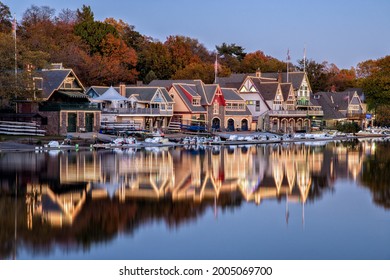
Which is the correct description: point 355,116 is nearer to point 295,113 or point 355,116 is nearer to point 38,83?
point 295,113

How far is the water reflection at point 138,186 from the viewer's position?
1053 inches

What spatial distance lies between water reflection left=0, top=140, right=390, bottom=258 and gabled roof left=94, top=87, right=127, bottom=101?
21132mm

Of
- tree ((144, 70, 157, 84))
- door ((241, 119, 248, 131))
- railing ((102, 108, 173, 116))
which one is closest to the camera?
railing ((102, 108, 173, 116))

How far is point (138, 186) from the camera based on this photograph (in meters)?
37.9

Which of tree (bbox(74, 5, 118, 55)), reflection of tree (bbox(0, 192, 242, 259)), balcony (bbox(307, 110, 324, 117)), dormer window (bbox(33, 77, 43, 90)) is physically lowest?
reflection of tree (bbox(0, 192, 242, 259))

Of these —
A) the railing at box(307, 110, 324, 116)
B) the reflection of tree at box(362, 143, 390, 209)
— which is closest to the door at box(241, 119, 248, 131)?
the railing at box(307, 110, 324, 116)

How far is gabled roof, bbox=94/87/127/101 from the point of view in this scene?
3219 inches

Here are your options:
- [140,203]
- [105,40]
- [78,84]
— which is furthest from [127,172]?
[105,40]

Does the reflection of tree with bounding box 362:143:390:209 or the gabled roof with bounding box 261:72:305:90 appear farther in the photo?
the gabled roof with bounding box 261:72:305:90

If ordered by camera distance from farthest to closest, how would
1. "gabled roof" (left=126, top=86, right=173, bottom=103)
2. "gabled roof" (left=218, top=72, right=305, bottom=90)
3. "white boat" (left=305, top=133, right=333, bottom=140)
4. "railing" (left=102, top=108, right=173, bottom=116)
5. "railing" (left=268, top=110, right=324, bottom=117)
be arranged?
1. "gabled roof" (left=218, top=72, right=305, bottom=90)
2. "railing" (left=268, top=110, right=324, bottom=117)
3. "white boat" (left=305, top=133, right=333, bottom=140)
4. "gabled roof" (left=126, top=86, right=173, bottom=103)
5. "railing" (left=102, top=108, right=173, bottom=116)

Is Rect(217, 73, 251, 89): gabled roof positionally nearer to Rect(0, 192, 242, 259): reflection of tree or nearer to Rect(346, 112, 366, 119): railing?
Rect(346, 112, 366, 119): railing

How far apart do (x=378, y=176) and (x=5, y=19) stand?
74.3 metres

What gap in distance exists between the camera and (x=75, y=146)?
2544 inches

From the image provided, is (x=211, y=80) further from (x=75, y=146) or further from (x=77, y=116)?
(x=75, y=146)
